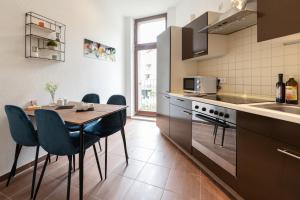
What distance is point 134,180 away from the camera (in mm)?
1968

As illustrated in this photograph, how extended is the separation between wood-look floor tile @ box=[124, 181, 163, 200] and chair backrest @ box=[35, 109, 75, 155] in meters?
0.73

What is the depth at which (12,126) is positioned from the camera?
177 centimetres

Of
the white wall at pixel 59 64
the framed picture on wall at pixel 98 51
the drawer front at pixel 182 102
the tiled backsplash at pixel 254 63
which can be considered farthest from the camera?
the framed picture on wall at pixel 98 51

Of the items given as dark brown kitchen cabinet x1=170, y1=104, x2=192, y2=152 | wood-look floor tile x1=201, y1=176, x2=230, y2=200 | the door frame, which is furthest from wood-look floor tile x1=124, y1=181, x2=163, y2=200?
the door frame

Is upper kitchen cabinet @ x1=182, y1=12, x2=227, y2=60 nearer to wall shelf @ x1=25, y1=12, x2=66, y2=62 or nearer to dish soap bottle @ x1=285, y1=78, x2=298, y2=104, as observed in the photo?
dish soap bottle @ x1=285, y1=78, x2=298, y2=104

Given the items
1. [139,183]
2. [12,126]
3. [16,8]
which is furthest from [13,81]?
[139,183]

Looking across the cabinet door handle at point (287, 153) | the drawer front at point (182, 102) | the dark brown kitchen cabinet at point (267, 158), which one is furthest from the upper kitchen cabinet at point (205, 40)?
the cabinet door handle at point (287, 153)

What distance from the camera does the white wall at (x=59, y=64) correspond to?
6.62 feet

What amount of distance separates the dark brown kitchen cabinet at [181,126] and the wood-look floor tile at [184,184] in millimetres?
429

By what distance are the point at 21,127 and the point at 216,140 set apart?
1960 millimetres

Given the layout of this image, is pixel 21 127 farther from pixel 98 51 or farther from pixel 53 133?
pixel 98 51

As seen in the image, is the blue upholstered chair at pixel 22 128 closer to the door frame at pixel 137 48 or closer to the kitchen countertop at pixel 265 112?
the kitchen countertop at pixel 265 112

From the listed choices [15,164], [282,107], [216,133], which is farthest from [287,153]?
[15,164]

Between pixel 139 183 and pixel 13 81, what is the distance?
191 cm
